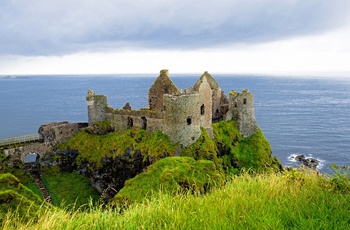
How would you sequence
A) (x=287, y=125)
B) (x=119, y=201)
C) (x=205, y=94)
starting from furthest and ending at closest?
1. (x=287, y=125)
2. (x=205, y=94)
3. (x=119, y=201)

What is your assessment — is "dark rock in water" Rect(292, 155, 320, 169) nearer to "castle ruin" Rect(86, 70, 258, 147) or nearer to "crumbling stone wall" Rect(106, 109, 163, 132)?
"castle ruin" Rect(86, 70, 258, 147)

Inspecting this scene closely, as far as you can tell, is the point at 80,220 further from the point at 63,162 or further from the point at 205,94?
the point at 63,162

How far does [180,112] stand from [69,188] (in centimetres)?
1662

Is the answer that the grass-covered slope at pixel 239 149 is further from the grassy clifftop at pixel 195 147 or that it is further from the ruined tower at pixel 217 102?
the ruined tower at pixel 217 102

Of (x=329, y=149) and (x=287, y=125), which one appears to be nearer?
(x=329, y=149)

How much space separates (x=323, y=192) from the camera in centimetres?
879

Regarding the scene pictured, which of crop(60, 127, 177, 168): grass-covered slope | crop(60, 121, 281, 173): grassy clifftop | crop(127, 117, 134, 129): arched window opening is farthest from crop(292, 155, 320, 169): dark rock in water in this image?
crop(127, 117, 134, 129): arched window opening

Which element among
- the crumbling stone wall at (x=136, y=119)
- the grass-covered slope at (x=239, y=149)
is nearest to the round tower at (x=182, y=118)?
the crumbling stone wall at (x=136, y=119)

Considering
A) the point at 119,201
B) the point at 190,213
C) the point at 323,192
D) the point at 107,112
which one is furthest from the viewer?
the point at 107,112

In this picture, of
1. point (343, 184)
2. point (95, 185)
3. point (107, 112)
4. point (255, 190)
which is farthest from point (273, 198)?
point (107, 112)

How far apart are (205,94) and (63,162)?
20460 millimetres

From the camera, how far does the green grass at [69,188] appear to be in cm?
3581

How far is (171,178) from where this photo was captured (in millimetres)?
17672

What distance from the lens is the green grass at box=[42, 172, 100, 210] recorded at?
35.8m
